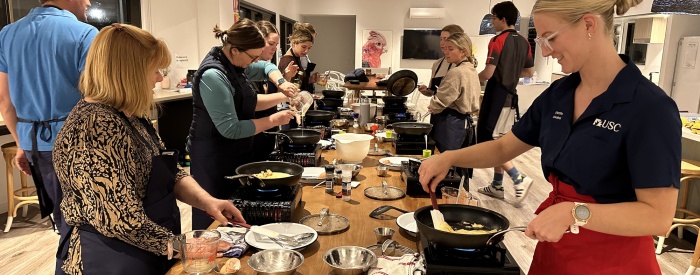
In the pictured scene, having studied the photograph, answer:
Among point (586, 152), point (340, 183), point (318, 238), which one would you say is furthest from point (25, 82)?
point (586, 152)

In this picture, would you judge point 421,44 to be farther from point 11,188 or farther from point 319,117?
point 11,188

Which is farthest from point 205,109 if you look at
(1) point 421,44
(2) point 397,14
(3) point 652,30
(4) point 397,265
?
(2) point 397,14

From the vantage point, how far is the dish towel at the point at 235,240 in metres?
1.57

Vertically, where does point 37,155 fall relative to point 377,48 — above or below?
below

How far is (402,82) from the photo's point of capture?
4820 millimetres

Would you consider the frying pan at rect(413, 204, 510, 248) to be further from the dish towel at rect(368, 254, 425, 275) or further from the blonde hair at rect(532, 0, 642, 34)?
the blonde hair at rect(532, 0, 642, 34)

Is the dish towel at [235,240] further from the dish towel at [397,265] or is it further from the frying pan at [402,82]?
the frying pan at [402,82]

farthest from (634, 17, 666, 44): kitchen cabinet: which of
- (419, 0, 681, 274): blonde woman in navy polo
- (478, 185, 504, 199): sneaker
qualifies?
(419, 0, 681, 274): blonde woman in navy polo

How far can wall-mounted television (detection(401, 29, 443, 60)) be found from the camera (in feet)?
40.3

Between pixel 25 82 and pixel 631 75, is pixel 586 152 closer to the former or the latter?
pixel 631 75

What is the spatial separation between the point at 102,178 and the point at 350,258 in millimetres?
766

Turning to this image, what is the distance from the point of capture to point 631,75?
131cm

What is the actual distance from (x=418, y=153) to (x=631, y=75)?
6.17 ft

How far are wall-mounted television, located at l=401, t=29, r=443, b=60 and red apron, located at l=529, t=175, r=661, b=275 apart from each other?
439 inches
